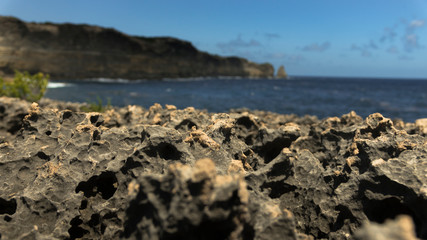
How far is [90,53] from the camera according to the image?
71.1 m

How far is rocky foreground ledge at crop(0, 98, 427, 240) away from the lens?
2.28 metres

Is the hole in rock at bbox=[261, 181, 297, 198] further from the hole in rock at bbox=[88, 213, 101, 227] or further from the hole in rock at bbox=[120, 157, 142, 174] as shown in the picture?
the hole in rock at bbox=[88, 213, 101, 227]

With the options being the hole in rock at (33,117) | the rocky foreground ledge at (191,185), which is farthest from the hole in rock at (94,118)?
the hole in rock at (33,117)

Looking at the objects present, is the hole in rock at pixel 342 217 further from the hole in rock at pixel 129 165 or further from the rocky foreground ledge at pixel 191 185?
the hole in rock at pixel 129 165

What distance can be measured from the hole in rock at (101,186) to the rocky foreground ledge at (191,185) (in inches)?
0.5

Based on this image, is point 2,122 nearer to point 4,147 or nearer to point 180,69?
point 4,147

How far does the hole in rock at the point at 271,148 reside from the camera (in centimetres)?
462

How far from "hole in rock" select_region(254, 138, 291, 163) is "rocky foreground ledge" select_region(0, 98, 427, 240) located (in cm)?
5

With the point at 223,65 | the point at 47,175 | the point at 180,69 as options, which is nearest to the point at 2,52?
the point at 180,69

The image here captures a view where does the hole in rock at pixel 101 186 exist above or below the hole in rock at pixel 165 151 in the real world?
below

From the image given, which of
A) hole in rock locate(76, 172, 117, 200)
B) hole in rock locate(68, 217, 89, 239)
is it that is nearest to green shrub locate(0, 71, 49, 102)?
hole in rock locate(76, 172, 117, 200)

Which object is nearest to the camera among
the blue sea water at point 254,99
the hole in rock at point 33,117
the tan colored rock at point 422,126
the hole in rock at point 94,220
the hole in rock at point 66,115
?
the hole in rock at point 94,220

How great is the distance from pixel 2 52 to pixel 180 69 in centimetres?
4774

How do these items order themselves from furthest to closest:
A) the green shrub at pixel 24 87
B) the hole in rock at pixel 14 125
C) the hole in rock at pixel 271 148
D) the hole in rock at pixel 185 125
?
the green shrub at pixel 24 87, the hole in rock at pixel 14 125, the hole in rock at pixel 185 125, the hole in rock at pixel 271 148
